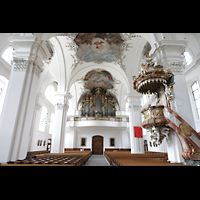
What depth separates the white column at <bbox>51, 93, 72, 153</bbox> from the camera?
8.87m

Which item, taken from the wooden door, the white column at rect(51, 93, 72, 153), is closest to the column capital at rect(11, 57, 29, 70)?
the white column at rect(51, 93, 72, 153)

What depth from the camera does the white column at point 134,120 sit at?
345 inches

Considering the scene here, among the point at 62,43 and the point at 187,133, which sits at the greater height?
the point at 62,43

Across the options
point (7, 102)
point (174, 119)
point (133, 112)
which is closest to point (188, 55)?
point (133, 112)

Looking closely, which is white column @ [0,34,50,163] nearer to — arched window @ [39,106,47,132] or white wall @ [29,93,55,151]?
white wall @ [29,93,55,151]

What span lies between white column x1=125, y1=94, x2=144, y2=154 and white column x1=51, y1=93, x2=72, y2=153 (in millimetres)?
4791

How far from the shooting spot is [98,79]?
1475 cm
